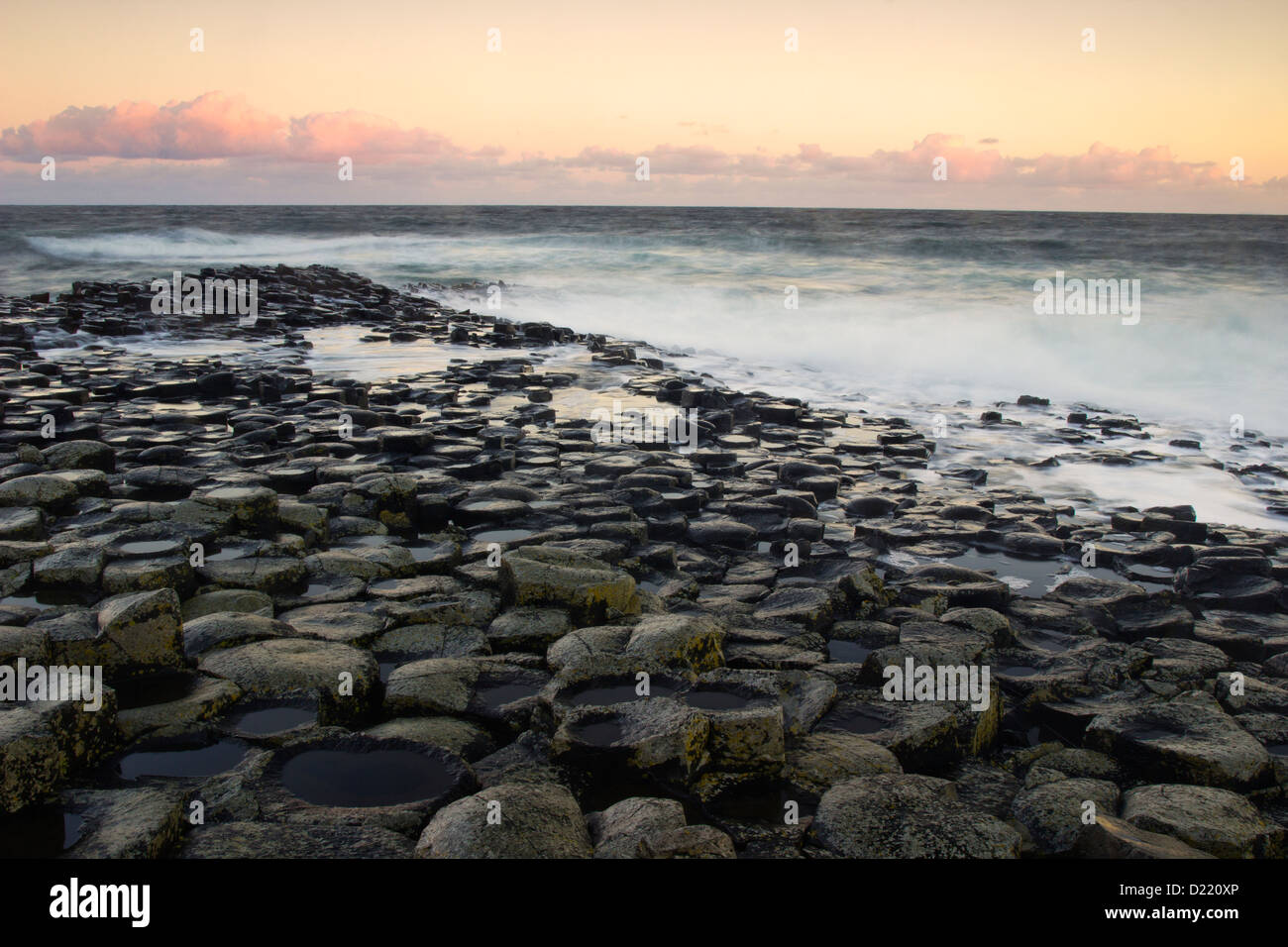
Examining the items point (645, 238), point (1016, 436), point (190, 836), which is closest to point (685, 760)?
point (190, 836)

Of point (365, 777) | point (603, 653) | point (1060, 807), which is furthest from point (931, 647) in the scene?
point (365, 777)

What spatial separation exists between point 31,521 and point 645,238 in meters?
39.4

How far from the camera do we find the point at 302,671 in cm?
332

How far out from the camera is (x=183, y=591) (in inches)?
161

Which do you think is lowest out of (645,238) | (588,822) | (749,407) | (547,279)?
(588,822)

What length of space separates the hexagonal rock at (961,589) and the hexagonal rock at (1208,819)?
1.65 m

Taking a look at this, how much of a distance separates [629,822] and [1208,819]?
1777 mm

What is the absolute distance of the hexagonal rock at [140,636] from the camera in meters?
3.21

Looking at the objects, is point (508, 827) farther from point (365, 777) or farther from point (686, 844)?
point (365, 777)

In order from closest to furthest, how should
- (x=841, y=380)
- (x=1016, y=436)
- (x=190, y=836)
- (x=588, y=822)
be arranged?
(x=190, y=836)
(x=588, y=822)
(x=1016, y=436)
(x=841, y=380)

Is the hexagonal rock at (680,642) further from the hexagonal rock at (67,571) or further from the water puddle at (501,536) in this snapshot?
the hexagonal rock at (67,571)

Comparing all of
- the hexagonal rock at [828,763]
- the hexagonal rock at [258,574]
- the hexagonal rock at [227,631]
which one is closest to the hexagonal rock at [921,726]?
the hexagonal rock at [828,763]

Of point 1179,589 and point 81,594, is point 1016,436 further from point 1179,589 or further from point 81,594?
point 81,594

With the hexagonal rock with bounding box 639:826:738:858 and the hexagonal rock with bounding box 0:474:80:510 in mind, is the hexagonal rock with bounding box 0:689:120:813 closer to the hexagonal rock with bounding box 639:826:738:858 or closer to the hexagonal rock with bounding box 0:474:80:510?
the hexagonal rock with bounding box 639:826:738:858
